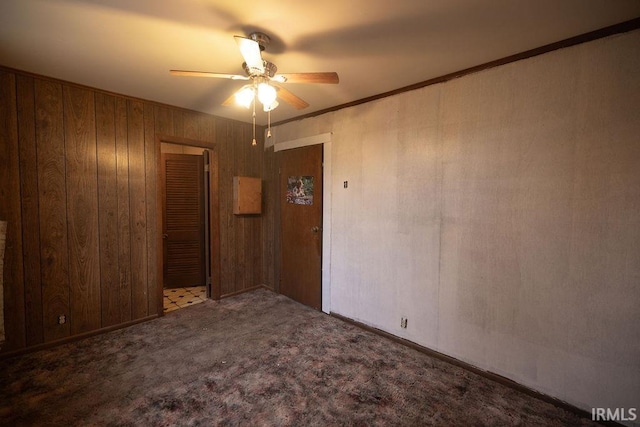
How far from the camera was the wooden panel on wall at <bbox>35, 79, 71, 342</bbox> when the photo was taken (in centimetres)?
251

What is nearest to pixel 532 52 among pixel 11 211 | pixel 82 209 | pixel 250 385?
pixel 250 385

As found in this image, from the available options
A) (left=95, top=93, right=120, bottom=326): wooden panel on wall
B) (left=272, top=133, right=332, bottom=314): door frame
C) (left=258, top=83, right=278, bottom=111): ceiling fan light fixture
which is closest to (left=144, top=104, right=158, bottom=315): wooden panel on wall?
(left=95, top=93, right=120, bottom=326): wooden panel on wall

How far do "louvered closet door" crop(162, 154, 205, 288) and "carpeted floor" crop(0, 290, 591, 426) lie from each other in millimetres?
1431

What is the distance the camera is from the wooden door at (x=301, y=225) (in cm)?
354

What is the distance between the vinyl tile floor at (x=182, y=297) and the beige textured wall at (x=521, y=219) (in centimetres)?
254

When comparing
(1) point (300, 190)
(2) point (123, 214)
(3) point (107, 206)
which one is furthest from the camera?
(1) point (300, 190)

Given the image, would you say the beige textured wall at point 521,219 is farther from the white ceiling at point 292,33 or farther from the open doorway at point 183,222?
the open doorway at point 183,222

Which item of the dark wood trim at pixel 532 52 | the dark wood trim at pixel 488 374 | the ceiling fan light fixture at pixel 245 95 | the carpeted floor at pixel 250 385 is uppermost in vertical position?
the dark wood trim at pixel 532 52

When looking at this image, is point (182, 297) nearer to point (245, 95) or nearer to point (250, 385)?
point (250, 385)

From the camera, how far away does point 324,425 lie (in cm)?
174

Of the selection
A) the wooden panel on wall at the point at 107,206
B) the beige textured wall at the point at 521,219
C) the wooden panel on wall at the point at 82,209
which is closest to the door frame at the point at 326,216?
the beige textured wall at the point at 521,219

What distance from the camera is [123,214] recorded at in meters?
3.00

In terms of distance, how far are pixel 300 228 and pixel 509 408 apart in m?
2.73

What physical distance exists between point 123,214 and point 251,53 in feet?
8.02
